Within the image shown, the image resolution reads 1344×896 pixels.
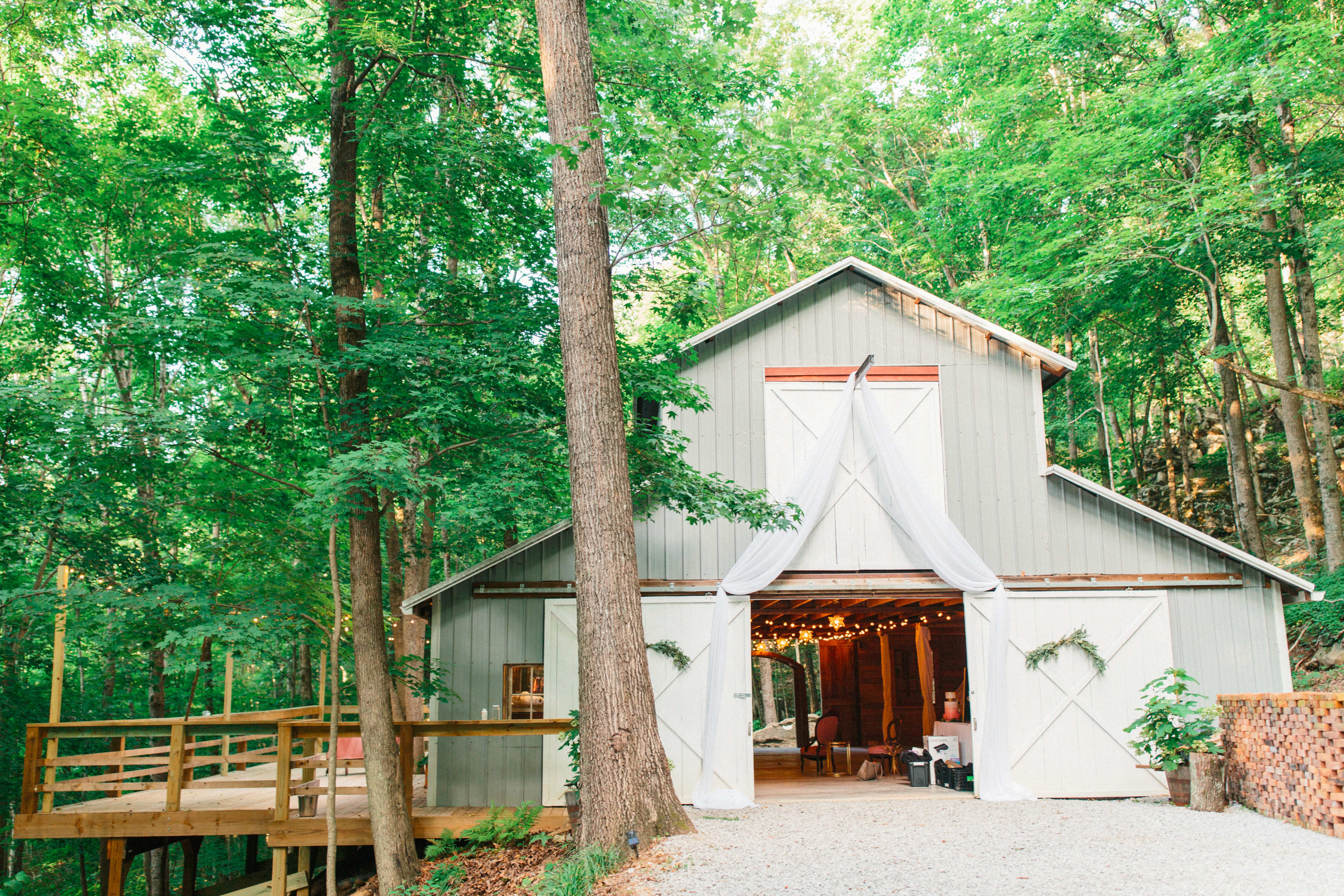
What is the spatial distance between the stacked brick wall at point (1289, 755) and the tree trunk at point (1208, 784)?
17cm

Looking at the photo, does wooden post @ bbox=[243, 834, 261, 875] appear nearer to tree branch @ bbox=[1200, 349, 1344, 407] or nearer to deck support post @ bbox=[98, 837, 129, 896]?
deck support post @ bbox=[98, 837, 129, 896]

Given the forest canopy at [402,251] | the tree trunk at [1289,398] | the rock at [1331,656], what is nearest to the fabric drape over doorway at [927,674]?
the rock at [1331,656]

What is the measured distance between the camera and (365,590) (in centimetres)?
716

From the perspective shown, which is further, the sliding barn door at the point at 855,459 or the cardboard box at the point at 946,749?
the cardboard box at the point at 946,749

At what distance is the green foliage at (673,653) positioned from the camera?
851 cm

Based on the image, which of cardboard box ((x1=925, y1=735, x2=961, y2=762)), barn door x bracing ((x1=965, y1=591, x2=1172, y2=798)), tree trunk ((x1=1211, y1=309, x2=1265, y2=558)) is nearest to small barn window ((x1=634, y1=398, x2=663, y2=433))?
barn door x bracing ((x1=965, y1=591, x2=1172, y2=798))

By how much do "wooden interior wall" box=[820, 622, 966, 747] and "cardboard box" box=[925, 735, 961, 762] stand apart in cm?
282

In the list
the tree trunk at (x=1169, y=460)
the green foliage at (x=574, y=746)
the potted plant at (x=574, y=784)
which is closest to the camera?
the potted plant at (x=574, y=784)

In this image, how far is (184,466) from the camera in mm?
7645

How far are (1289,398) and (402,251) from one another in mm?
12244

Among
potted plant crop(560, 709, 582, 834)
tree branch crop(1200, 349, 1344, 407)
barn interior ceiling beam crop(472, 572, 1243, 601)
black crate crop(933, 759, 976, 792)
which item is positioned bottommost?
black crate crop(933, 759, 976, 792)

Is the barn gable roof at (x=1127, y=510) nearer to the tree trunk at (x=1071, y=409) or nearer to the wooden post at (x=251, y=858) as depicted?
the wooden post at (x=251, y=858)

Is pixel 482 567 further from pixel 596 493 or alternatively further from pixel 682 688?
pixel 596 493

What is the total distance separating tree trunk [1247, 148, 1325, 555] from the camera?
40.2ft
